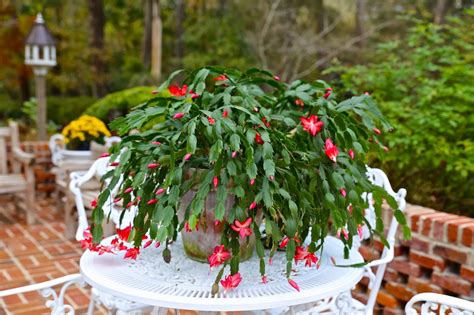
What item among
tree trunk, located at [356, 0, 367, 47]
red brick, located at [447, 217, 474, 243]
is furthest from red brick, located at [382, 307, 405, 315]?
tree trunk, located at [356, 0, 367, 47]

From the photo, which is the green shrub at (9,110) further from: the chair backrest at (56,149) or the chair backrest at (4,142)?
the chair backrest at (56,149)

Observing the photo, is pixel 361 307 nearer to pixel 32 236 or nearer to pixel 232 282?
pixel 232 282

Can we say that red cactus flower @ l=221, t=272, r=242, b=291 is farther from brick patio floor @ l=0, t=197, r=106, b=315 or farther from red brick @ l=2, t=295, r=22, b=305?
red brick @ l=2, t=295, r=22, b=305

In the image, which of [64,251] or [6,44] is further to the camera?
[6,44]

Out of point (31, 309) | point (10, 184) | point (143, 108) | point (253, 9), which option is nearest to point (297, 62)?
point (253, 9)

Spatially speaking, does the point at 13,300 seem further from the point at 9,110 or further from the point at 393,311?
the point at 9,110

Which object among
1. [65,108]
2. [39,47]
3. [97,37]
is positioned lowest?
[65,108]

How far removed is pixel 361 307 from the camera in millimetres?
2115

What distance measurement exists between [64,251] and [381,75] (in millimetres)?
2796

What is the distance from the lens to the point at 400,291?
2.73m

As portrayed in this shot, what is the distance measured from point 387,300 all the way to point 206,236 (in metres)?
1.51

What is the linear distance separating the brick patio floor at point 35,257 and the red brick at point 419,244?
179 cm

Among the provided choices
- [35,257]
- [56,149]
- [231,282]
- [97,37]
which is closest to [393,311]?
[231,282]

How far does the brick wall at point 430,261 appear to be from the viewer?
2420 mm
